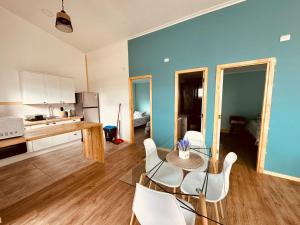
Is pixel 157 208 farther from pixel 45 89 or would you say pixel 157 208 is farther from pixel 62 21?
pixel 45 89

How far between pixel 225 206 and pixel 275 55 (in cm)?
256

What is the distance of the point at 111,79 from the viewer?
14.5 ft

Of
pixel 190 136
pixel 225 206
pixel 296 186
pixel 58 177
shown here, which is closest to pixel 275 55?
pixel 190 136

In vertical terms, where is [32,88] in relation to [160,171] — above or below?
above

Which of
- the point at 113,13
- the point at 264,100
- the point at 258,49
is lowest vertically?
the point at 264,100

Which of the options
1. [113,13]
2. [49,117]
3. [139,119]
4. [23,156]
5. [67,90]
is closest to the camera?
[113,13]

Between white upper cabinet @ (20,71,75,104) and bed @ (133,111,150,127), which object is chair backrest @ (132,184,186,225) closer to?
white upper cabinet @ (20,71,75,104)

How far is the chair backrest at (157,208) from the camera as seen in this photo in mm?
845

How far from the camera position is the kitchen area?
8.19 feet

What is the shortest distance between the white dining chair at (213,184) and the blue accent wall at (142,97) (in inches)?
206

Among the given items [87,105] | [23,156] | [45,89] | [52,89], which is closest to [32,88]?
[45,89]

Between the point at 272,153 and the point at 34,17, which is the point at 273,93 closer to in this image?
the point at 272,153

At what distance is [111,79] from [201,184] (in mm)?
4002

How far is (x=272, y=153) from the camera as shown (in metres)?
2.39
